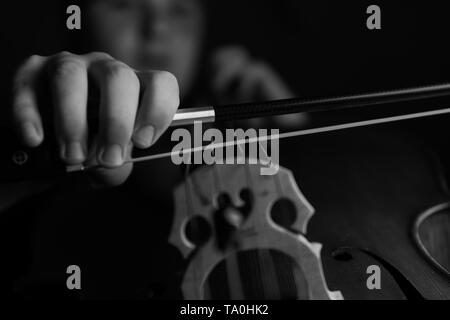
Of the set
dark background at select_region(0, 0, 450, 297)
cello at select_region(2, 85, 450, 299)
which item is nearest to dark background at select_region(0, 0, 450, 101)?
dark background at select_region(0, 0, 450, 297)

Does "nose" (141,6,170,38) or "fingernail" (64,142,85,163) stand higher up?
"nose" (141,6,170,38)

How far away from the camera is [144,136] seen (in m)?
0.31

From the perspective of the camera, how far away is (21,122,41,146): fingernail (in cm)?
29

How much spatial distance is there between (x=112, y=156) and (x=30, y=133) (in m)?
0.05

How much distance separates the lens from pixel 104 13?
832 mm

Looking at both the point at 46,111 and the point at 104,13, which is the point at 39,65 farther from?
the point at 104,13

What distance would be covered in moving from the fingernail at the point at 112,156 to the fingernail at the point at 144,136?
0.02 m

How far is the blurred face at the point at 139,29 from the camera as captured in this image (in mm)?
814

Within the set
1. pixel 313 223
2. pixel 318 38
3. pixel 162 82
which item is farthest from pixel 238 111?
pixel 318 38

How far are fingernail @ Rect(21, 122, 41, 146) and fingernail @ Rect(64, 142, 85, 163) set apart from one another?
0.06 ft

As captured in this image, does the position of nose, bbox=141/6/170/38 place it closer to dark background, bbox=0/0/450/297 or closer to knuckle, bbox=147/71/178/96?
dark background, bbox=0/0/450/297

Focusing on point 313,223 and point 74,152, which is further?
point 313,223
